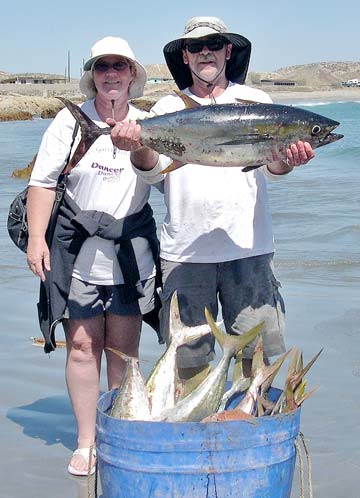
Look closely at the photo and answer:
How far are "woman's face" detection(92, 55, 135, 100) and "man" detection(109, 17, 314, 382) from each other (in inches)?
10.2

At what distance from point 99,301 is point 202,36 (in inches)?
62.0

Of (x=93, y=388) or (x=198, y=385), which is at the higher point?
(x=198, y=385)

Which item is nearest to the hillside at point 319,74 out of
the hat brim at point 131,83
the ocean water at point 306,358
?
the ocean water at point 306,358

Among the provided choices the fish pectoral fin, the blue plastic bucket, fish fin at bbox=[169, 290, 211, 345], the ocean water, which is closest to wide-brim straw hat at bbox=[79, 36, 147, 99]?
the fish pectoral fin

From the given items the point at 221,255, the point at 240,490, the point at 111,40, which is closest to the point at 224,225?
the point at 221,255

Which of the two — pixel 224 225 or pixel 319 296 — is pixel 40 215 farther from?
pixel 319 296

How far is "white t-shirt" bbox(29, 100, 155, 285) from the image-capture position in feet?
14.5

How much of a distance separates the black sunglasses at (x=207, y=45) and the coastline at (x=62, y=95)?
58.8 feet

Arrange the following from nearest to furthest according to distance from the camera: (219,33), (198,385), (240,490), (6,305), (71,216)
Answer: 1. (240,490)
2. (198,385)
3. (219,33)
4. (71,216)
5. (6,305)

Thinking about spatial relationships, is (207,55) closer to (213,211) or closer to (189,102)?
(189,102)

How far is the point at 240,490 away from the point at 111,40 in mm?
2468

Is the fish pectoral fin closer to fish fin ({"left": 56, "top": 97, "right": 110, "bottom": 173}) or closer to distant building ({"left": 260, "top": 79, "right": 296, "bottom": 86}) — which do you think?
fish fin ({"left": 56, "top": 97, "right": 110, "bottom": 173})

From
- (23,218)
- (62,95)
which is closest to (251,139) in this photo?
(23,218)

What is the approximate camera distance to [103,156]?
176 inches
